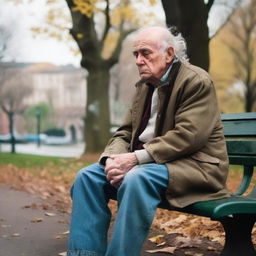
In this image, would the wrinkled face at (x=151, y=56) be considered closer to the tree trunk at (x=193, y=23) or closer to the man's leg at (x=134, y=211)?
the man's leg at (x=134, y=211)

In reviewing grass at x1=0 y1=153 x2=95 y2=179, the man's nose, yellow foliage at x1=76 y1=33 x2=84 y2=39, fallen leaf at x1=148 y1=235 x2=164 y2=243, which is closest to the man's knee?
the man's nose

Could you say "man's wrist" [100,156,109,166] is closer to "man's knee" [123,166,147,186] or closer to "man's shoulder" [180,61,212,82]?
"man's knee" [123,166,147,186]

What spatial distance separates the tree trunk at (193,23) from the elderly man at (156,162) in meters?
4.82

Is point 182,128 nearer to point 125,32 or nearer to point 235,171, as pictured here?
point 235,171

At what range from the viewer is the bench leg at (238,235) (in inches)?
136

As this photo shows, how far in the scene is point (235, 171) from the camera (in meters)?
10.4

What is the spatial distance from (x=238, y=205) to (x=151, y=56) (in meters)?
1.04

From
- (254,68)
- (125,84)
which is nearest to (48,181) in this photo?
(254,68)

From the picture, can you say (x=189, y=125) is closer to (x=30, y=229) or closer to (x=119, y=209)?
(x=119, y=209)

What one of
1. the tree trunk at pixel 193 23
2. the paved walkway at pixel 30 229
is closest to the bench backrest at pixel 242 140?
the paved walkway at pixel 30 229

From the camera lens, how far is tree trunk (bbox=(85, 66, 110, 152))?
17.3 m

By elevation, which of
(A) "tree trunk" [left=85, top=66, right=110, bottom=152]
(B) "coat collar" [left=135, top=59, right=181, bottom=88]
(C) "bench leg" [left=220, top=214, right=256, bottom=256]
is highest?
(B) "coat collar" [left=135, top=59, right=181, bottom=88]

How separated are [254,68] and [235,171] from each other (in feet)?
56.0

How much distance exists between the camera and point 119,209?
3.01 metres
